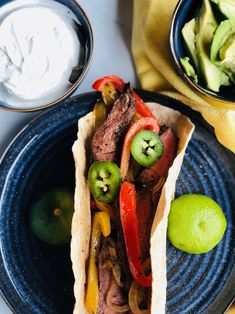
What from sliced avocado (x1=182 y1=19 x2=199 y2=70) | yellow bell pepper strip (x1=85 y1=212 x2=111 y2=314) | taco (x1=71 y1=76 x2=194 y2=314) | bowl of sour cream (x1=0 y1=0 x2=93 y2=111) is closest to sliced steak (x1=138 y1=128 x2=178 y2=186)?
taco (x1=71 y1=76 x2=194 y2=314)

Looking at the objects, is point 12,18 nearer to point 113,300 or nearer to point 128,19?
point 128,19

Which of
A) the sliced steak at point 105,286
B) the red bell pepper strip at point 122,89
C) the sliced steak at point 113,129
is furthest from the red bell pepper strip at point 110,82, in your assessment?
the sliced steak at point 105,286

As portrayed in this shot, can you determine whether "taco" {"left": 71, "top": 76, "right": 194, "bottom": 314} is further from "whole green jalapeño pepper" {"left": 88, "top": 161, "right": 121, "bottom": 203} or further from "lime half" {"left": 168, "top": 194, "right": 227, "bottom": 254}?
"lime half" {"left": 168, "top": 194, "right": 227, "bottom": 254}

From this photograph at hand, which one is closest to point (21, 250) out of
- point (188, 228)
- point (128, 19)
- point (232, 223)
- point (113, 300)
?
point (113, 300)

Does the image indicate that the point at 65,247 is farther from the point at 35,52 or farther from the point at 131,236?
the point at 35,52

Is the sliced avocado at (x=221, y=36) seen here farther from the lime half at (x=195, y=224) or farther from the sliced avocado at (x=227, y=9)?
the lime half at (x=195, y=224)
